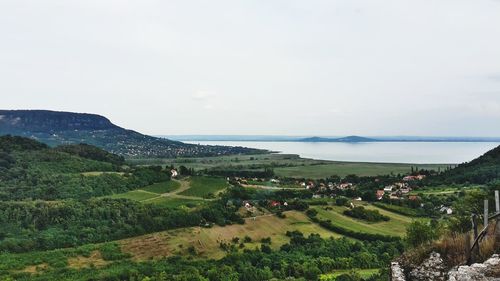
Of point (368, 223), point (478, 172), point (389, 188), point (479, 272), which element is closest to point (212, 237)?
point (368, 223)

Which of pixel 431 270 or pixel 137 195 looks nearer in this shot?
pixel 431 270

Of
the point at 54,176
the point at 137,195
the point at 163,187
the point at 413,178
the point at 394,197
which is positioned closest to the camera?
the point at 137,195

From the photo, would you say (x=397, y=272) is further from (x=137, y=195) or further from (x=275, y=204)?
(x=137, y=195)

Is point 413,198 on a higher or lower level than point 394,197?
higher

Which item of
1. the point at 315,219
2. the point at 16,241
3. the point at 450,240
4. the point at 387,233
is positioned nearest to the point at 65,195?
the point at 16,241

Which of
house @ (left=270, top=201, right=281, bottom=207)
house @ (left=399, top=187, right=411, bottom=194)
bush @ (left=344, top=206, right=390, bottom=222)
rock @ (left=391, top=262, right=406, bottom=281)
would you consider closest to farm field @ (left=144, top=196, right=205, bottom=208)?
house @ (left=270, top=201, right=281, bottom=207)

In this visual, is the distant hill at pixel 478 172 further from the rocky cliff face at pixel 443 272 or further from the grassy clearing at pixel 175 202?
the rocky cliff face at pixel 443 272

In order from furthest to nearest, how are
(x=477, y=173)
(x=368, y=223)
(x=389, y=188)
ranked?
(x=477, y=173) → (x=389, y=188) → (x=368, y=223)

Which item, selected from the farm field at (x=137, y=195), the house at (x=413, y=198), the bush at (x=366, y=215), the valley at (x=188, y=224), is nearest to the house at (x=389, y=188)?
the valley at (x=188, y=224)
